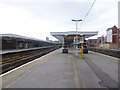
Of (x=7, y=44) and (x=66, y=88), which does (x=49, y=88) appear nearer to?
(x=66, y=88)

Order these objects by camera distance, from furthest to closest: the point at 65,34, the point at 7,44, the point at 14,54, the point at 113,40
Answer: the point at 113,40
the point at 7,44
the point at 65,34
the point at 14,54

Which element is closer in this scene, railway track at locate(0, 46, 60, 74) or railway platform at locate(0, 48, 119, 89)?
railway platform at locate(0, 48, 119, 89)

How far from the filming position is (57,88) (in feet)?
27.5

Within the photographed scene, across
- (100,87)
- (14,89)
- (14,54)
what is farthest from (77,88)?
(14,54)

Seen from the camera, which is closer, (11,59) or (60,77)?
(60,77)

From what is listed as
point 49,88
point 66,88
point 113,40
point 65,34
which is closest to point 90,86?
point 66,88

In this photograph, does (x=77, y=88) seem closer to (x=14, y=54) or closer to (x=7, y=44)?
(x=14, y=54)

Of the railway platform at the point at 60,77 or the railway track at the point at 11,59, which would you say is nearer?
the railway platform at the point at 60,77

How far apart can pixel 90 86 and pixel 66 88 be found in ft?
3.58

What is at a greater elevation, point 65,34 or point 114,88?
point 65,34

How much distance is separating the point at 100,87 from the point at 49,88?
201cm

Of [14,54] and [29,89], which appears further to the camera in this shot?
[14,54]

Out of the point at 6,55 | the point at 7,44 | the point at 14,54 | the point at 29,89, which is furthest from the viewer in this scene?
the point at 7,44

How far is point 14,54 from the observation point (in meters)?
28.0
